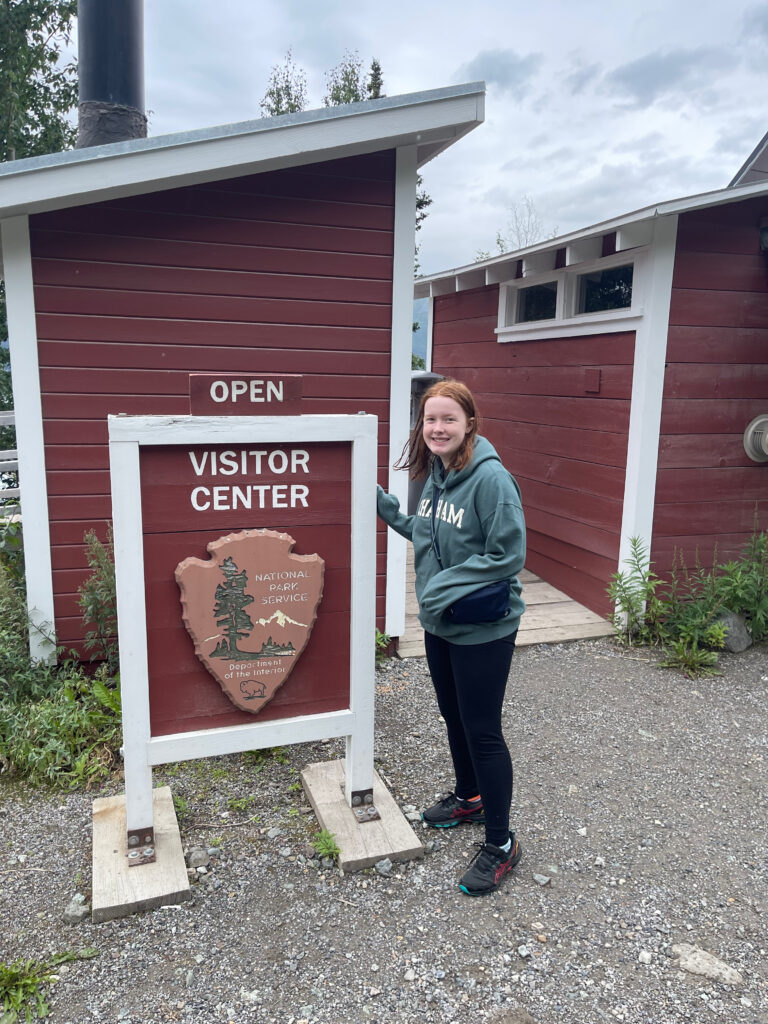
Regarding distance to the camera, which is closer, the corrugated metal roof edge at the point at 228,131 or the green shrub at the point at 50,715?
the green shrub at the point at 50,715

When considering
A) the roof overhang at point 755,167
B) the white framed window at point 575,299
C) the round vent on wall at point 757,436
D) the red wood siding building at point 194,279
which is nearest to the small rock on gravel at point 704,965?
the red wood siding building at point 194,279

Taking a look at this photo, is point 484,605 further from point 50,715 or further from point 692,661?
point 692,661

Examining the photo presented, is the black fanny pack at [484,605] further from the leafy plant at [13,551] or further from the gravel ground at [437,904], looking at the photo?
the leafy plant at [13,551]

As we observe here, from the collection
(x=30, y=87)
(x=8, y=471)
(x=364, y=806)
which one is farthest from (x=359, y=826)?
(x=30, y=87)

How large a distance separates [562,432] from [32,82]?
9.94m

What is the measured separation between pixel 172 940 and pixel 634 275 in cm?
470

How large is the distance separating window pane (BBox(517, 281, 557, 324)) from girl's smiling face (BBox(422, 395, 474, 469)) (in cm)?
419

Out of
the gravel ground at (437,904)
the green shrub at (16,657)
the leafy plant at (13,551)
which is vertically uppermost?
the leafy plant at (13,551)

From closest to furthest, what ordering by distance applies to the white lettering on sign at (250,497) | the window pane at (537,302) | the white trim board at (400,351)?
1. the white lettering on sign at (250,497)
2. the white trim board at (400,351)
3. the window pane at (537,302)

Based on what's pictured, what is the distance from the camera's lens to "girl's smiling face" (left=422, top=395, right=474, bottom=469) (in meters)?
2.55

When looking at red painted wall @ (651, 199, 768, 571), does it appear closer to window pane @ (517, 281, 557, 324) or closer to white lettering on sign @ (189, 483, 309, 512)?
window pane @ (517, 281, 557, 324)

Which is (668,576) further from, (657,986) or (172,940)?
(172,940)

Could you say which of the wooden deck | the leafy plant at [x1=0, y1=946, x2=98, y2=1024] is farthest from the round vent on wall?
the leafy plant at [x1=0, y1=946, x2=98, y2=1024]

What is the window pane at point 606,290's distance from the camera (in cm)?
539
